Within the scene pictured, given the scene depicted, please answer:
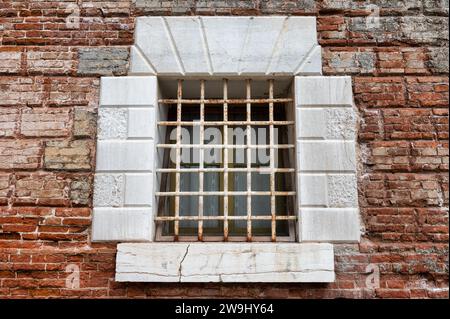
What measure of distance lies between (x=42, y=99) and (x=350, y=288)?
2700mm

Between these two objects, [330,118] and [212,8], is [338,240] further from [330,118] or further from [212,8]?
[212,8]

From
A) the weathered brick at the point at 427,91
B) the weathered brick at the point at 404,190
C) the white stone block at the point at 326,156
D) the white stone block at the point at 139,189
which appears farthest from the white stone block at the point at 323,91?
the white stone block at the point at 139,189

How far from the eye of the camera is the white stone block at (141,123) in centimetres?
343

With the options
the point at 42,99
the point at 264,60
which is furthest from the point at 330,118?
the point at 42,99

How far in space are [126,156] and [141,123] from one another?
270mm

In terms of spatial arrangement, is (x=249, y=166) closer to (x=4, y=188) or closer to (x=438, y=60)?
(x=438, y=60)

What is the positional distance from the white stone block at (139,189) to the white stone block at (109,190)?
46mm

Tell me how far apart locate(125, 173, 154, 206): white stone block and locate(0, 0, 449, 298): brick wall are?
0.99ft

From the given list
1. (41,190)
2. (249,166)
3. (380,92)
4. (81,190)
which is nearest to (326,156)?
(249,166)

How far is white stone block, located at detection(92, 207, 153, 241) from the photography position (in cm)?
331

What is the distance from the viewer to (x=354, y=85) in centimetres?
356

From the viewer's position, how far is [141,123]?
11.3 feet

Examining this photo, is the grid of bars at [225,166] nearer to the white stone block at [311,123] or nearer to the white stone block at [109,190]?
the white stone block at [311,123]

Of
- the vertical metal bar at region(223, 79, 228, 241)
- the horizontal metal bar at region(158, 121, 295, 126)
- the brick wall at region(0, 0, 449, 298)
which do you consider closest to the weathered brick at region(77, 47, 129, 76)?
the brick wall at region(0, 0, 449, 298)
